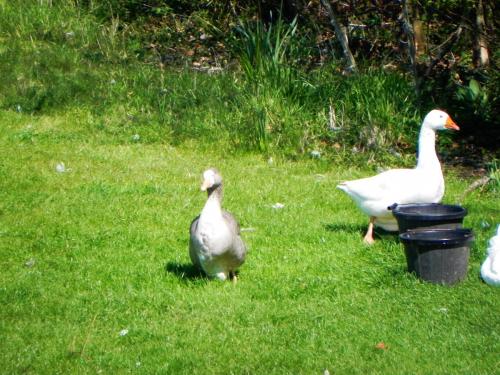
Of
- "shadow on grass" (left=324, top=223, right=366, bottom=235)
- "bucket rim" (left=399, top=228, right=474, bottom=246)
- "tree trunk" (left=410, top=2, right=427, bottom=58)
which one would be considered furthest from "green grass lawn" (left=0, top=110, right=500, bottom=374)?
"tree trunk" (left=410, top=2, right=427, bottom=58)

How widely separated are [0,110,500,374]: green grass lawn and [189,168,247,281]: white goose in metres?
0.18

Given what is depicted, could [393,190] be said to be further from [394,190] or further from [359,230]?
[359,230]

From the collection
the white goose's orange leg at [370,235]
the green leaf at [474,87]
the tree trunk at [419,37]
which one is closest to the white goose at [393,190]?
the white goose's orange leg at [370,235]

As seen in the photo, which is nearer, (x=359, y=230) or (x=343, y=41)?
(x=359, y=230)

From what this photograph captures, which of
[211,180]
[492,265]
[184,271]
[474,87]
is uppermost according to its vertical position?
[211,180]

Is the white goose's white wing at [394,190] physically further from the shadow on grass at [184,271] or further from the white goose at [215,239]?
the shadow on grass at [184,271]

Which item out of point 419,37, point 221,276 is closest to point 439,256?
point 221,276

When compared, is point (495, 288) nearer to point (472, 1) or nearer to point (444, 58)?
point (472, 1)

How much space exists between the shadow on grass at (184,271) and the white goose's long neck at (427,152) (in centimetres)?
247

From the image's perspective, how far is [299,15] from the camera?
15164mm

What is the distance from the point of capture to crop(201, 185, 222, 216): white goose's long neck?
7.28m

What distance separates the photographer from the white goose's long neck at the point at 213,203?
728 cm

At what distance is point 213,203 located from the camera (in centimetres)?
734

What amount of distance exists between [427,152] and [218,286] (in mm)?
2726
